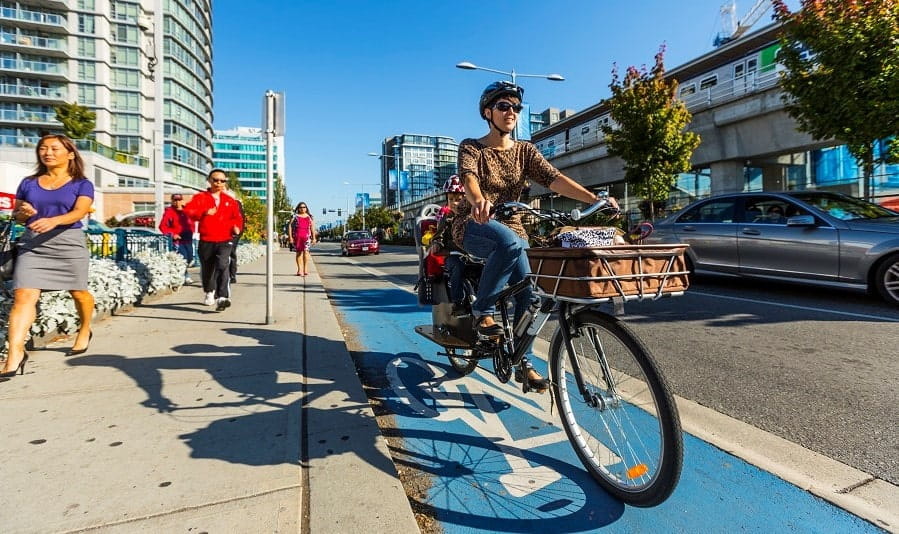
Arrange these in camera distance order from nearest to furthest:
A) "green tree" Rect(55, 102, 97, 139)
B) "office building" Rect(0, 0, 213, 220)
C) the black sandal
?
the black sandal < "green tree" Rect(55, 102, 97, 139) < "office building" Rect(0, 0, 213, 220)

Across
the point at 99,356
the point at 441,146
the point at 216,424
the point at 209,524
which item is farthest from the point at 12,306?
the point at 441,146

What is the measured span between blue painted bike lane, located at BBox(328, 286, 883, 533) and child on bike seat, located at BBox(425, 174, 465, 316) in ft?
2.25

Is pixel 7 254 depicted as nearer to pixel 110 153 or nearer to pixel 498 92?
pixel 498 92

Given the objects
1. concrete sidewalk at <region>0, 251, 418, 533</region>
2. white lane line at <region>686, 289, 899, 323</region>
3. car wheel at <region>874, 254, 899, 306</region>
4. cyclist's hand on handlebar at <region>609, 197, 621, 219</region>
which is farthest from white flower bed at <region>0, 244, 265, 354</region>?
car wheel at <region>874, 254, 899, 306</region>

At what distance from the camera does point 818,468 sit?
2232mm

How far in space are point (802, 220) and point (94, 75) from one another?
236 ft

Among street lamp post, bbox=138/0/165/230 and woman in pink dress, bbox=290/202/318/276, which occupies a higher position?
street lamp post, bbox=138/0/165/230

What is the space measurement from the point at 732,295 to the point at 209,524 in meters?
7.48

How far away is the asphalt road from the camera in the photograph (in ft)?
8.54

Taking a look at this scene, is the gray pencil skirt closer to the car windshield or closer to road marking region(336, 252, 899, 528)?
road marking region(336, 252, 899, 528)

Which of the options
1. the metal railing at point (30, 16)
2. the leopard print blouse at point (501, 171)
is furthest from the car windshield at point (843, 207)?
the metal railing at point (30, 16)

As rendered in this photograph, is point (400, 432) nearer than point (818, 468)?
No

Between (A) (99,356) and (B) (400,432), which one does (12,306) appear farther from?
(B) (400,432)

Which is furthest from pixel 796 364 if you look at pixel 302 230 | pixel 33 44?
pixel 33 44
